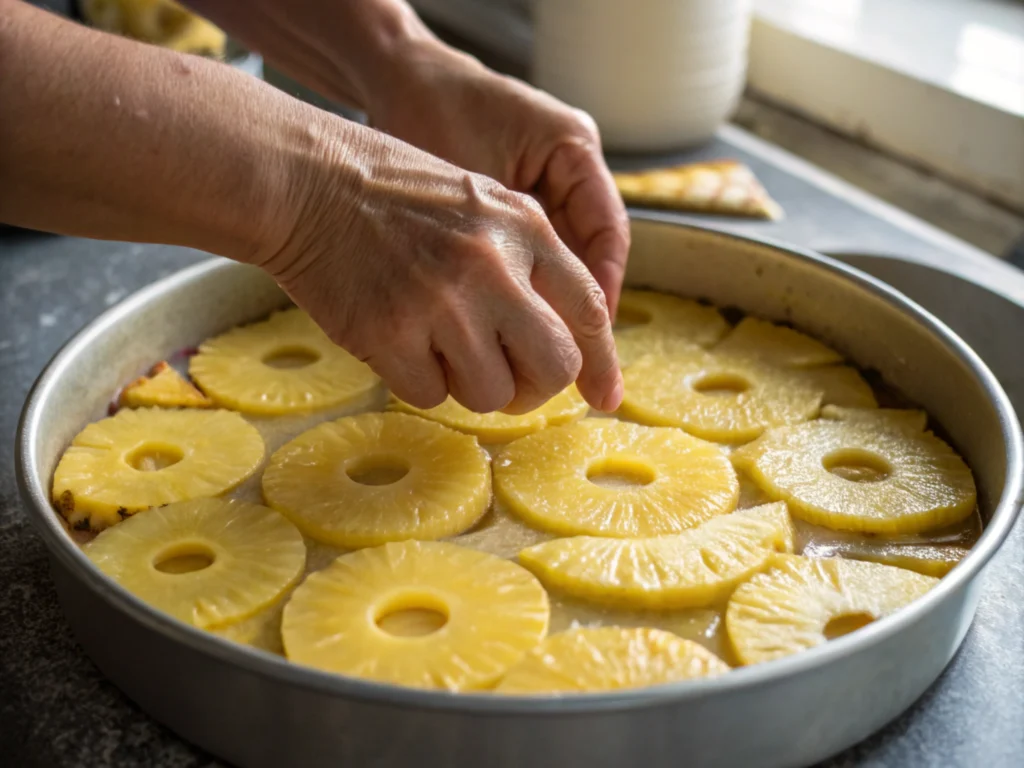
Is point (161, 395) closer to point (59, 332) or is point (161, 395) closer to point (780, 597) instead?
point (59, 332)

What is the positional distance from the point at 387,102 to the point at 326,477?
0.60 m

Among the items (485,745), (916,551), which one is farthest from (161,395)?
(916,551)

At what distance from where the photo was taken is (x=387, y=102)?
1.56 meters

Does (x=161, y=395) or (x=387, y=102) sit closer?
(x=161, y=395)

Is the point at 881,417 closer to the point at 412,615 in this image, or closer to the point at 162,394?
the point at 412,615

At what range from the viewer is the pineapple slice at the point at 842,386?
144 centimetres

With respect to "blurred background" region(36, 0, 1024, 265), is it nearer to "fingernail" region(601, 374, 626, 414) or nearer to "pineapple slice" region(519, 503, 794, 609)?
"fingernail" region(601, 374, 626, 414)

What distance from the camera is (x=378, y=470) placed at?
1308 mm

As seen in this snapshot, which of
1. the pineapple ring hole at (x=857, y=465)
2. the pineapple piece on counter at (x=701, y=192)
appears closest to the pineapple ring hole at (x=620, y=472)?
the pineapple ring hole at (x=857, y=465)

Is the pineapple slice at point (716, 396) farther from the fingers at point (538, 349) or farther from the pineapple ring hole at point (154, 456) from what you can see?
the pineapple ring hole at point (154, 456)

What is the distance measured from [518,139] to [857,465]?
62cm

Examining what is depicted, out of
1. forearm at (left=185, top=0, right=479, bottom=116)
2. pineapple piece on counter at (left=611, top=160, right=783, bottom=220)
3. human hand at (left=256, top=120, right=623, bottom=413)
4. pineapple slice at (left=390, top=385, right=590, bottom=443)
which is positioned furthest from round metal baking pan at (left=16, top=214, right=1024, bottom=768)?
pineapple piece on counter at (left=611, top=160, right=783, bottom=220)

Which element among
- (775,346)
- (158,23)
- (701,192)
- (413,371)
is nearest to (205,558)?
(413,371)

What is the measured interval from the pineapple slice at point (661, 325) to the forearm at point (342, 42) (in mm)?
430
